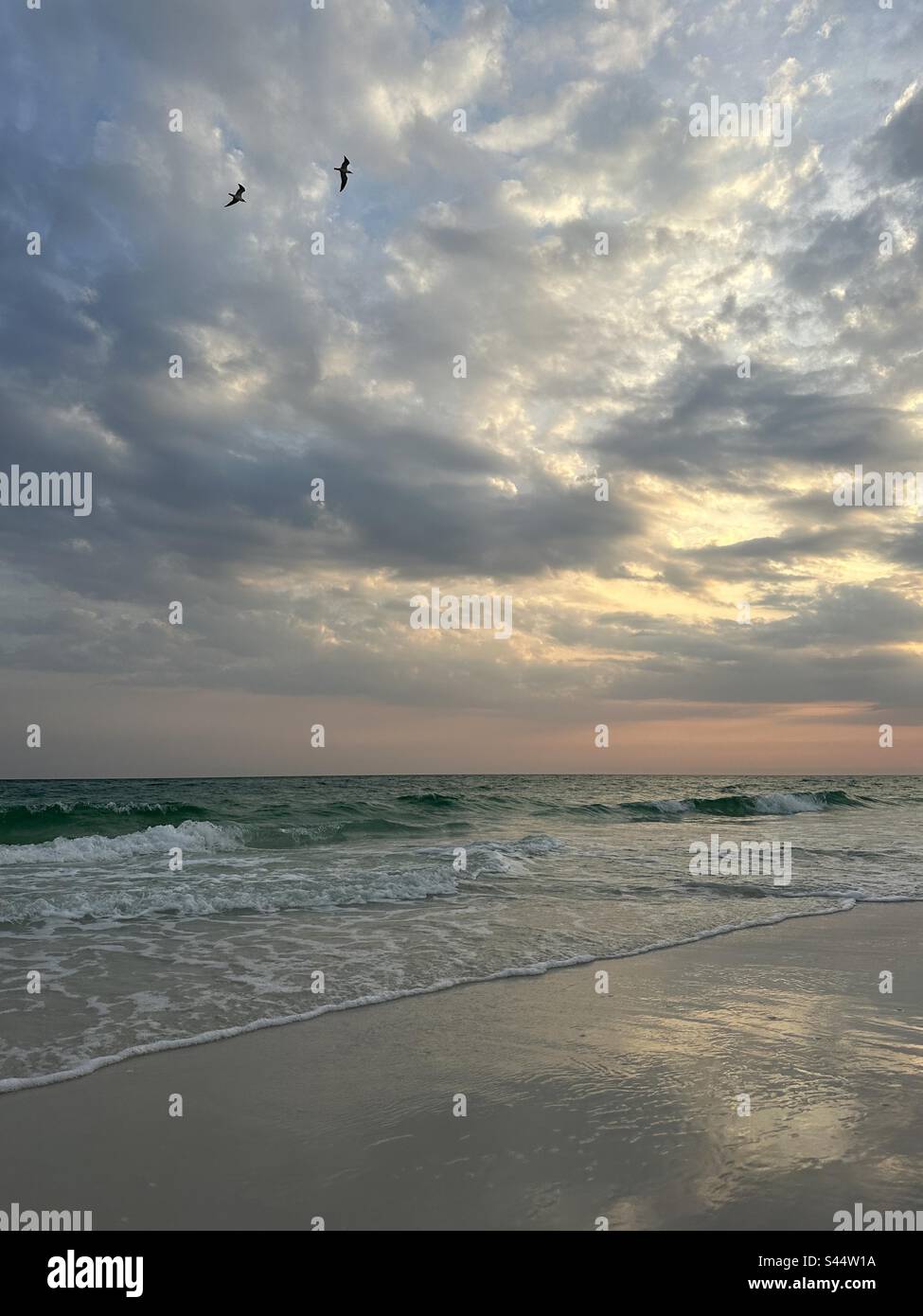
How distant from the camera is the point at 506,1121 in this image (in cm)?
495

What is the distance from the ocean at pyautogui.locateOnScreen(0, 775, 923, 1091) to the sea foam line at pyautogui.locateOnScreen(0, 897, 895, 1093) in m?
0.03

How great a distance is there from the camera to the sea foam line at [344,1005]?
5.78 metres

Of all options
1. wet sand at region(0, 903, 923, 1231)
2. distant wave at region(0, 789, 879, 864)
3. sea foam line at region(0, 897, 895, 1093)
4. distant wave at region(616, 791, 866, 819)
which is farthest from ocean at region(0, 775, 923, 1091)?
distant wave at region(616, 791, 866, 819)

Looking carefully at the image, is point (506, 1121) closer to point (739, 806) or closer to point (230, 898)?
point (230, 898)

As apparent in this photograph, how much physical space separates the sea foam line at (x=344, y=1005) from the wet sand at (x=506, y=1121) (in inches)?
5.4

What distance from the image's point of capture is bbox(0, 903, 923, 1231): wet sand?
402cm

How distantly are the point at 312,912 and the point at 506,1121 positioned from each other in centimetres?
834

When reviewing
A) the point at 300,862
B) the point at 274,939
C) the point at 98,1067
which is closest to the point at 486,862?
the point at 300,862

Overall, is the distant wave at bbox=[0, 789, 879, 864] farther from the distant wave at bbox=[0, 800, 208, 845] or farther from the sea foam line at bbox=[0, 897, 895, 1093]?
the sea foam line at bbox=[0, 897, 895, 1093]

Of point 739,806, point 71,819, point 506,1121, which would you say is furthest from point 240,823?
point 739,806

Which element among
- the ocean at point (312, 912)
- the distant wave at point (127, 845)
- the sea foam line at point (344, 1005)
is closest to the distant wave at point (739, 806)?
the ocean at point (312, 912)
